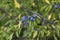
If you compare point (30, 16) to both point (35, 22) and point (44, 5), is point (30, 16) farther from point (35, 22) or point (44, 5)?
point (44, 5)

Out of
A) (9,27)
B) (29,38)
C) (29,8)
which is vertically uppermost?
(29,8)

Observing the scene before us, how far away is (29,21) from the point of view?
2.39m

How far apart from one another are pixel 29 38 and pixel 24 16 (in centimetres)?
26

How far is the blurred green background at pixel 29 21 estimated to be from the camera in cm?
234

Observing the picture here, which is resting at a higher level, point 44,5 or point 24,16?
point 44,5

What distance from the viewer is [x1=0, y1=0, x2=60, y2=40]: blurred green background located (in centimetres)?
234

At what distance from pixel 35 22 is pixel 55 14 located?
10.4 inches

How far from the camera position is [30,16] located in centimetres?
242

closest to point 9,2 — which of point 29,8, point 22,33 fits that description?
point 29,8

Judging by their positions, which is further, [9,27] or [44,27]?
[9,27]

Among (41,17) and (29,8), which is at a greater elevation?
(29,8)

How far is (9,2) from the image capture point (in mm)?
2648

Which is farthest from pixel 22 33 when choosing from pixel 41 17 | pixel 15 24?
pixel 41 17

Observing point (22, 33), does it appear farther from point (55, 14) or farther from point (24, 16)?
point (55, 14)
